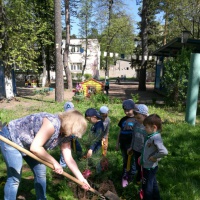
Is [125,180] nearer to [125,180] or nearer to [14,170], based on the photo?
[125,180]

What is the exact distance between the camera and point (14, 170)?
251 centimetres

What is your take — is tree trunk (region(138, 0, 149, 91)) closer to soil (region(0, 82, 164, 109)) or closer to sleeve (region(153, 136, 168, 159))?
soil (region(0, 82, 164, 109))

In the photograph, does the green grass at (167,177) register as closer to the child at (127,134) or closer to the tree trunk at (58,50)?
the child at (127,134)

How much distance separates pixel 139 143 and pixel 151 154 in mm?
457

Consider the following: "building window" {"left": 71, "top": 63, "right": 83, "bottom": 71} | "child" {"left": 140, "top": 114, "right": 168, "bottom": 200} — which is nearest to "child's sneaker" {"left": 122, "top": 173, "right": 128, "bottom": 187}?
"child" {"left": 140, "top": 114, "right": 168, "bottom": 200}

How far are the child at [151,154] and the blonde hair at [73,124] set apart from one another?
38.2 inches

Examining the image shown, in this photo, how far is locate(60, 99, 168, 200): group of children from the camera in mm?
2795

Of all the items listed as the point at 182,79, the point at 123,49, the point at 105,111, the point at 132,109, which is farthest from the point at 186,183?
the point at 123,49

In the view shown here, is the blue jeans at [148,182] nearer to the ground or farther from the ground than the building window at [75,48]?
nearer to the ground

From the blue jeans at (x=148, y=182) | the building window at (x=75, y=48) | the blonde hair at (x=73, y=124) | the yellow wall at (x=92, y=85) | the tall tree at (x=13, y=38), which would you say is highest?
the building window at (x=75, y=48)

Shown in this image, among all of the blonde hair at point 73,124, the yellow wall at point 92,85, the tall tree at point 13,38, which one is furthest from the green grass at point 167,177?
the tall tree at point 13,38

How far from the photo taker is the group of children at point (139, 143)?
2.79 m

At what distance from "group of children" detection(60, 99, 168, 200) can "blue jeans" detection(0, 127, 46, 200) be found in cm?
75

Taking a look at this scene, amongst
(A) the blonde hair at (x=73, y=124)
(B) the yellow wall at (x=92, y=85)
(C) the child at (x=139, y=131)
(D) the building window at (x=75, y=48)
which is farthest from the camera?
(D) the building window at (x=75, y=48)
